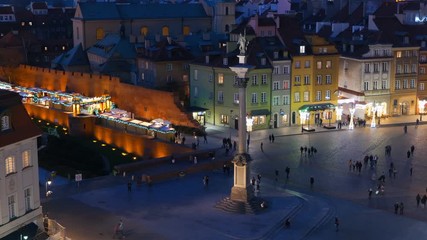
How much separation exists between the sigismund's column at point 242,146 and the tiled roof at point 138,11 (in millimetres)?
52137

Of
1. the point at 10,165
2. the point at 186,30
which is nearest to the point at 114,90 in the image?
the point at 186,30

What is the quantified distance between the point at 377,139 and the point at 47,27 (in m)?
69.5

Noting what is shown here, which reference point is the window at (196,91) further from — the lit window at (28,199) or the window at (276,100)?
the lit window at (28,199)

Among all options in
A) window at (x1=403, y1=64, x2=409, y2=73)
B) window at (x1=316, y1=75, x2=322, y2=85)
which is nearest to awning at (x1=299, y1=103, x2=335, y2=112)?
window at (x1=316, y1=75, x2=322, y2=85)

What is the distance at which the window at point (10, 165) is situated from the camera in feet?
107

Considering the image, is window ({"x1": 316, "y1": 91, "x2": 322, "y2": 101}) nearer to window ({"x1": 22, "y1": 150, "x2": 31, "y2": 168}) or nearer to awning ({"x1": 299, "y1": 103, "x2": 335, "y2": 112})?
awning ({"x1": 299, "y1": 103, "x2": 335, "y2": 112})

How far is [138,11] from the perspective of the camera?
94.3 meters

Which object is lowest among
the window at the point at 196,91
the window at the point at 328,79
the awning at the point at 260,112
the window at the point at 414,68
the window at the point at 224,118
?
the window at the point at 224,118

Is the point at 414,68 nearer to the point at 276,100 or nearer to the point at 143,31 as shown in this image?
the point at 276,100

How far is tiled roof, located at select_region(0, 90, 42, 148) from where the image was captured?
3250cm

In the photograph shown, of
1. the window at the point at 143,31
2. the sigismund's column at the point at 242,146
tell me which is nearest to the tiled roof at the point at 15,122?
the sigismund's column at the point at 242,146

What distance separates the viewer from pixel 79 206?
4088 centimetres

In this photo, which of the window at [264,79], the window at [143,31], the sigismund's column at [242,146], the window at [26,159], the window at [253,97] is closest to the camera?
the window at [26,159]

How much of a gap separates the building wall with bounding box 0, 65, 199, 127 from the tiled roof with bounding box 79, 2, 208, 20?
10.1 m
